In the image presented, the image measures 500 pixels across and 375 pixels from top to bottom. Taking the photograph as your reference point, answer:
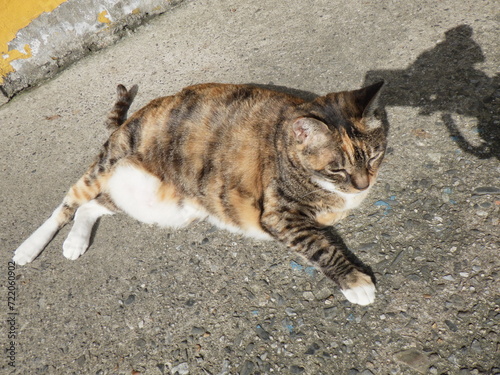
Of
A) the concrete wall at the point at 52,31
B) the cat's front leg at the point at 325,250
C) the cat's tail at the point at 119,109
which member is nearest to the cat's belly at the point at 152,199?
the cat's front leg at the point at 325,250

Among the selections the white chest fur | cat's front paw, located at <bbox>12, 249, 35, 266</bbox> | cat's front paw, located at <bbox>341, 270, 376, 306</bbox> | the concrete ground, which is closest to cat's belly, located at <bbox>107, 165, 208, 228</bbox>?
the concrete ground

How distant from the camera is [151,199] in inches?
121

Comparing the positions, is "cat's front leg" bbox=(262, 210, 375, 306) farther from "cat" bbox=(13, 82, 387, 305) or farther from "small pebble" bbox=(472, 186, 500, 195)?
"small pebble" bbox=(472, 186, 500, 195)

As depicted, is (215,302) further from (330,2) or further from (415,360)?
(330,2)

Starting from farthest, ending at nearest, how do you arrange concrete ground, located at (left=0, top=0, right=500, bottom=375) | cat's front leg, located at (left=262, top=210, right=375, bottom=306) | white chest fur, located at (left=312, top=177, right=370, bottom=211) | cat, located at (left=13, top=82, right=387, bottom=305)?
1. white chest fur, located at (left=312, top=177, right=370, bottom=211)
2. cat, located at (left=13, top=82, right=387, bottom=305)
3. cat's front leg, located at (left=262, top=210, right=375, bottom=306)
4. concrete ground, located at (left=0, top=0, right=500, bottom=375)

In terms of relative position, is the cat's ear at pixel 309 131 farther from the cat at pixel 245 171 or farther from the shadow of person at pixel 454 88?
the shadow of person at pixel 454 88

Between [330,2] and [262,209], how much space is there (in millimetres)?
2863

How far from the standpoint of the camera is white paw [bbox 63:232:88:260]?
9.71 feet

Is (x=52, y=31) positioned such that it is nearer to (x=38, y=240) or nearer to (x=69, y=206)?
(x=69, y=206)

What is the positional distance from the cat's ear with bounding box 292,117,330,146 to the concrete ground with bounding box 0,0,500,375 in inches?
26.9

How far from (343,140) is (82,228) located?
78.5 inches

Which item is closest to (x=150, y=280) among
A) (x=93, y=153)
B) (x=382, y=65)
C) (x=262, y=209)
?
(x=262, y=209)

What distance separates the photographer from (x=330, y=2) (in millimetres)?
4465

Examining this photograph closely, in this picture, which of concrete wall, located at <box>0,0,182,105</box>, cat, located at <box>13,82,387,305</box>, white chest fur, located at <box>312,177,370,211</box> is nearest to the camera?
cat, located at <box>13,82,387,305</box>
